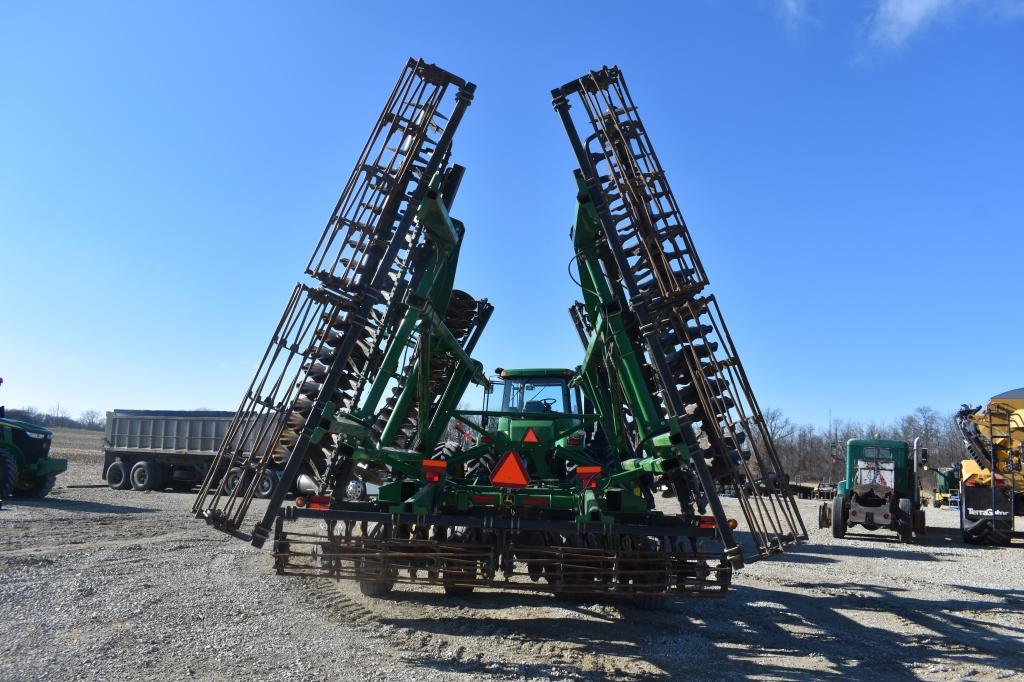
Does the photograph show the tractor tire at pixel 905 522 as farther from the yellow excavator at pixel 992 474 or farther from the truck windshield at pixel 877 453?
the truck windshield at pixel 877 453

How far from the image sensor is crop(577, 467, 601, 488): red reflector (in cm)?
748

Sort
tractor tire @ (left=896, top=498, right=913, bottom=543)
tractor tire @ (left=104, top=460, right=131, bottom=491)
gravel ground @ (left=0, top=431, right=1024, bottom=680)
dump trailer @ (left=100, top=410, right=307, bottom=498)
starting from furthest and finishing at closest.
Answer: tractor tire @ (left=104, top=460, right=131, bottom=491), dump trailer @ (left=100, top=410, right=307, bottom=498), tractor tire @ (left=896, top=498, right=913, bottom=543), gravel ground @ (left=0, top=431, right=1024, bottom=680)

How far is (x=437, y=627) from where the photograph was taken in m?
6.93

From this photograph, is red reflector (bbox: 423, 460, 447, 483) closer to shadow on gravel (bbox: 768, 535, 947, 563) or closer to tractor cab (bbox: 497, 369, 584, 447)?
tractor cab (bbox: 497, 369, 584, 447)

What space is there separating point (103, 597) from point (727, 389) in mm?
6245

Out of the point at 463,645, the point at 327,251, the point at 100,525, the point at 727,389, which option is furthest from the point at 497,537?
the point at 100,525

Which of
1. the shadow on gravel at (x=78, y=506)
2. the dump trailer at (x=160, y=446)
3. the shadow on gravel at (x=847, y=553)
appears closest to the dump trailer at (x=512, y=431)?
the shadow on gravel at (x=847, y=553)

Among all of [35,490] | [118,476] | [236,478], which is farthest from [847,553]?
[118,476]

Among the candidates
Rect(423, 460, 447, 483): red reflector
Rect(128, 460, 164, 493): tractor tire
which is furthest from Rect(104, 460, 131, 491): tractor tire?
Rect(423, 460, 447, 483): red reflector

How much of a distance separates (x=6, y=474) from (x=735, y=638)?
15794 millimetres

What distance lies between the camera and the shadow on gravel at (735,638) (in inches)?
233

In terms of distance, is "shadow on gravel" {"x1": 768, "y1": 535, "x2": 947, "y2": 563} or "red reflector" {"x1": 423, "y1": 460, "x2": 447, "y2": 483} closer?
"red reflector" {"x1": 423, "y1": 460, "x2": 447, "y2": 483}

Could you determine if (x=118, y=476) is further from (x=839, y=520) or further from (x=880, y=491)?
(x=880, y=491)

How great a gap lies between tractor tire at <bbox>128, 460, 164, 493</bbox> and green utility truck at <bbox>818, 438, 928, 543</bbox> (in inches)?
799
